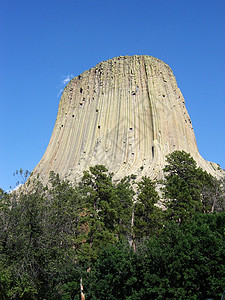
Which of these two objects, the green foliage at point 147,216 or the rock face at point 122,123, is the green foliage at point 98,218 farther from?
the rock face at point 122,123

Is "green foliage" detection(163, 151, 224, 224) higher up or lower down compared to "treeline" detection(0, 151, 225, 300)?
higher up

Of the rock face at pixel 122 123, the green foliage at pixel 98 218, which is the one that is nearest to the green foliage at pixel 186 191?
the green foliage at pixel 98 218

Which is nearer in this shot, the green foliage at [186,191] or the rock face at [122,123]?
the green foliage at [186,191]

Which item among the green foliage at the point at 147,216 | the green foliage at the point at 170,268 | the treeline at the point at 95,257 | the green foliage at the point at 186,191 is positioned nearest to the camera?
the green foliage at the point at 170,268

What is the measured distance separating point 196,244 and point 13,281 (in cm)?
904

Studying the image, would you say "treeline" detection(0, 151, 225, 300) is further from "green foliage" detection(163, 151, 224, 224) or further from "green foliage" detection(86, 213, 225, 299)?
"green foliage" detection(163, 151, 224, 224)

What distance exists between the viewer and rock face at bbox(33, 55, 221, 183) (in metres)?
46.1

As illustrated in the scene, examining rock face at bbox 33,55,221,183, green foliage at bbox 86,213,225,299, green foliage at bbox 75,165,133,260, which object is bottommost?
green foliage at bbox 86,213,225,299

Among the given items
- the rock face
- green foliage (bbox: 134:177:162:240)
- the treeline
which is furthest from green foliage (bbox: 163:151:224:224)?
the rock face

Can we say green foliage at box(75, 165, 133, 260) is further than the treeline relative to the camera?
Yes

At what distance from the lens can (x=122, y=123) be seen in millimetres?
49062

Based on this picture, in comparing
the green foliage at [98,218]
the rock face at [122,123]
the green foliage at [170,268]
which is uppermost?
the rock face at [122,123]

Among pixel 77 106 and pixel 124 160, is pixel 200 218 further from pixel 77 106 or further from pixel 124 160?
pixel 77 106

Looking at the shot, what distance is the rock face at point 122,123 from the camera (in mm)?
46062
